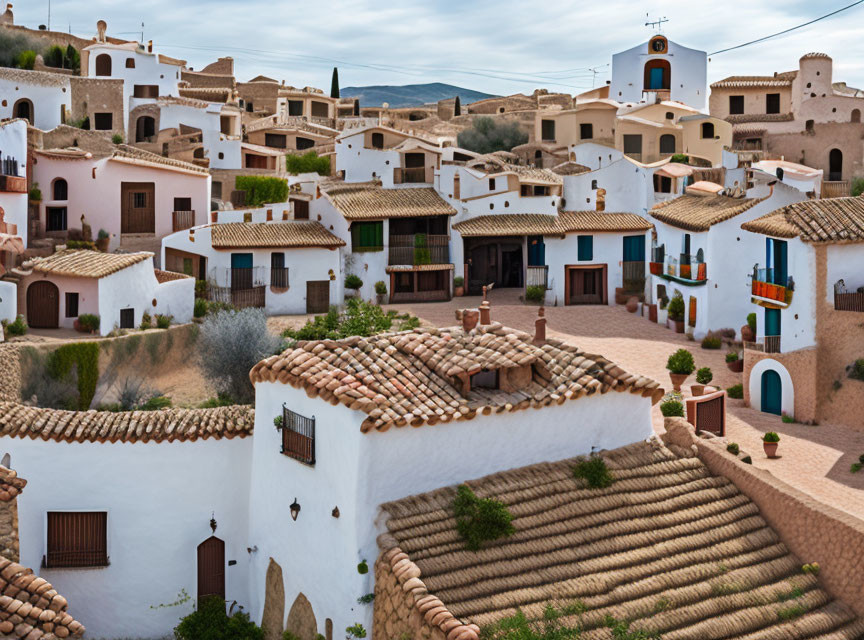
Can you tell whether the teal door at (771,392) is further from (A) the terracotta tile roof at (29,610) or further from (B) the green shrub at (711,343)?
(A) the terracotta tile roof at (29,610)

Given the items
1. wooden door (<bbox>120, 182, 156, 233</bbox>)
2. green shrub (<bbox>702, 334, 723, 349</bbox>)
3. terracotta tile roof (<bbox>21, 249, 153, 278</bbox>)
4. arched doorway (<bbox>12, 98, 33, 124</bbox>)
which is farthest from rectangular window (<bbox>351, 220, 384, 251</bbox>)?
arched doorway (<bbox>12, 98, 33, 124</bbox>)

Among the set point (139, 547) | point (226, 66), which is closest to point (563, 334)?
point (139, 547)

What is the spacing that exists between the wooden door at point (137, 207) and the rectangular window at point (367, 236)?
8.10m

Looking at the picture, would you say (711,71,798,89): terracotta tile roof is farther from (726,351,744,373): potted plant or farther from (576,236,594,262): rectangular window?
(726,351,744,373): potted plant

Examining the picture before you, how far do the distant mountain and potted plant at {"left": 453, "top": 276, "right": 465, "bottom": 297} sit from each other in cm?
10152

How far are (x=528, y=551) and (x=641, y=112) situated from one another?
50331 mm

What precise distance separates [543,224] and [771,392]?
16426 millimetres

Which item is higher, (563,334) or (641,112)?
(641,112)

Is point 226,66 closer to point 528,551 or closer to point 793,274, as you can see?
point 793,274

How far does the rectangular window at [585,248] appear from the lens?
4859cm

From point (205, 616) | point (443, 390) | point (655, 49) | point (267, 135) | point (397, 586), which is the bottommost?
point (205, 616)

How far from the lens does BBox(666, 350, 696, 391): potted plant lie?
112ft

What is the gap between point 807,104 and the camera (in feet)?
227

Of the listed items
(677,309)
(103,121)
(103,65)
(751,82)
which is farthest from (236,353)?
(751,82)
